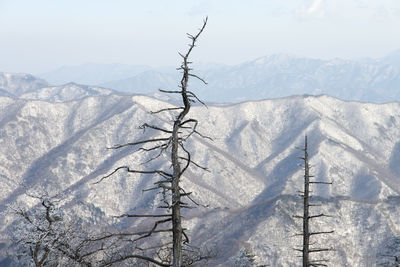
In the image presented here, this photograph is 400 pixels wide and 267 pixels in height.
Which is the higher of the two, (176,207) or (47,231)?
(47,231)

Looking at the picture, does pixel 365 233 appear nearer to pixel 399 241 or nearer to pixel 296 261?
pixel 296 261

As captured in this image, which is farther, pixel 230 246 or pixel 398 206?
pixel 398 206

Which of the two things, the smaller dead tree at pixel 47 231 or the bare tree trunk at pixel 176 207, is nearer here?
the bare tree trunk at pixel 176 207

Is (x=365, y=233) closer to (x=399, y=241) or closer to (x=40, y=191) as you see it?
(x=399, y=241)

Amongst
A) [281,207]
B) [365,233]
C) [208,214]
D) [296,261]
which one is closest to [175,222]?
[296,261]

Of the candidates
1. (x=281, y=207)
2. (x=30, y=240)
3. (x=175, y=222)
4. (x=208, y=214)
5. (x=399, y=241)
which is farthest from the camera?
(x=208, y=214)

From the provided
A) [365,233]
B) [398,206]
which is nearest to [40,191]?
[365,233]

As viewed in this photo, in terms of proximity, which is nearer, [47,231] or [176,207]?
[176,207]

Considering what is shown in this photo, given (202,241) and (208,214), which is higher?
(208,214)

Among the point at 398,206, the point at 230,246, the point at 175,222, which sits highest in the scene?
the point at 398,206

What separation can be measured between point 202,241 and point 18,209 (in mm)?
142669

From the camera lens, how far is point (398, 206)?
16088 centimetres

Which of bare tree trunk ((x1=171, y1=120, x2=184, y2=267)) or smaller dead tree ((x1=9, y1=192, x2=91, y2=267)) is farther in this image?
smaller dead tree ((x1=9, y1=192, x2=91, y2=267))

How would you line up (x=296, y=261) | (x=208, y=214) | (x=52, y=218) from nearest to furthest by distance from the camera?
1. (x=52, y=218)
2. (x=296, y=261)
3. (x=208, y=214)
